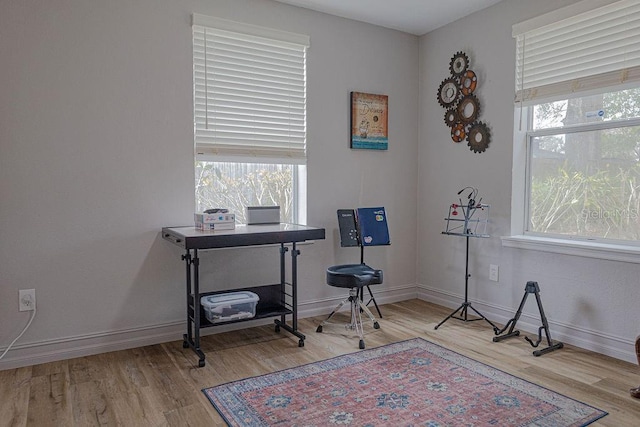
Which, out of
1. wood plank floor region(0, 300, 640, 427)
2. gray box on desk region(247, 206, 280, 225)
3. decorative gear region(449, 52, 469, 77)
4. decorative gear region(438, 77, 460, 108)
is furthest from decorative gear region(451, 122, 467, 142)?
gray box on desk region(247, 206, 280, 225)

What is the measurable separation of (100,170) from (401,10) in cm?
262

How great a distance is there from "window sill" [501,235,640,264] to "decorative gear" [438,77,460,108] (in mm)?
1274

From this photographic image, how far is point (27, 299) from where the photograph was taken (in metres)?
2.75

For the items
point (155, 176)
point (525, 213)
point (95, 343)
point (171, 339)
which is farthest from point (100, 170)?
point (525, 213)

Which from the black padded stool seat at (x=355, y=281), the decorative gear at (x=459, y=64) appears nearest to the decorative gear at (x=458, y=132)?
the decorative gear at (x=459, y=64)

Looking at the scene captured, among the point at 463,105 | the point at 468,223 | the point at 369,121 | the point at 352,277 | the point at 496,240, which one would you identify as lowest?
the point at 352,277

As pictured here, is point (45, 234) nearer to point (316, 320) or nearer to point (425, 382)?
point (316, 320)

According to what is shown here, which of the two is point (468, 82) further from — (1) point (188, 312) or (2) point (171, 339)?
(2) point (171, 339)

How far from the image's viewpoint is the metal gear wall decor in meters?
3.70

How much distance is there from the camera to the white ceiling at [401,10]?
3.51 metres

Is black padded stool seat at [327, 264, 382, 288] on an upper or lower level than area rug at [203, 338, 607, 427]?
upper

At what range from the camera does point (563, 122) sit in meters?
3.22

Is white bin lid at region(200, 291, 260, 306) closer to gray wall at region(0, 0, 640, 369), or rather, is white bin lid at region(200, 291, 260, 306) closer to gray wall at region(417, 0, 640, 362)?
gray wall at region(0, 0, 640, 369)

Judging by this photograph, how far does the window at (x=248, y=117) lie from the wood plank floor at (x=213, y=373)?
3.47 feet
